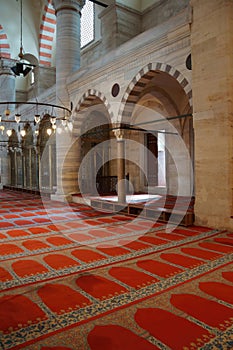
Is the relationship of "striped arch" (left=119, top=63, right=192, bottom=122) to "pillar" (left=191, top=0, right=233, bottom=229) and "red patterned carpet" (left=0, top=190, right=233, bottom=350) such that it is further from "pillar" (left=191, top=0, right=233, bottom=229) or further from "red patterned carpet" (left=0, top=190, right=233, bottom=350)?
"red patterned carpet" (left=0, top=190, right=233, bottom=350)

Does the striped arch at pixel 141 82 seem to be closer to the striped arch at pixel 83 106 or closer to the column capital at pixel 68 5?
the striped arch at pixel 83 106

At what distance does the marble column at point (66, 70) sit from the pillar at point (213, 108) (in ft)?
18.1

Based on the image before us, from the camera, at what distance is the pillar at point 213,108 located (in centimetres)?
529

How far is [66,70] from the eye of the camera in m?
10.3

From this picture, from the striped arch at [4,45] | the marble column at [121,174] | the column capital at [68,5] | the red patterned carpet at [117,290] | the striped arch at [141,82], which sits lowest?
the red patterned carpet at [117,290]

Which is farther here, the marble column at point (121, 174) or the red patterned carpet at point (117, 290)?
the marble column at point (121, 174)

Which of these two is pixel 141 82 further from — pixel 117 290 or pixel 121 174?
pixel 117 290

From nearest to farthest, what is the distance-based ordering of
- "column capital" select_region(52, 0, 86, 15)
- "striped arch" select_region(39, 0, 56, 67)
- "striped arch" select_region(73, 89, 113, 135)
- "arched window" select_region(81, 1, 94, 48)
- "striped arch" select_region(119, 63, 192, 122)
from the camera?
"striped arch" select_region(119, 63, 192, 122) → "striped arch" select_region(73, 89, 113, 135) → "column capital" select_region(52, 0, 86, 15) → "arched window" select_region(81, 1, 94, 48) → "striped arch" select_region(39, 0, 56, 67)

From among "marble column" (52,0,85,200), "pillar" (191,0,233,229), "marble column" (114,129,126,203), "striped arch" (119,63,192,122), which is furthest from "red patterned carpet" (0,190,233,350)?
"marble column" (52,0,85,200)

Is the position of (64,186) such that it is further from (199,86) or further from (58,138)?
(199,86)

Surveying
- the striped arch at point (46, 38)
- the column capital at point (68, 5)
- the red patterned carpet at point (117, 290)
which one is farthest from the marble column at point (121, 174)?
the striped arch at point (46, 38)

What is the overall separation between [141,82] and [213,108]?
269 cm

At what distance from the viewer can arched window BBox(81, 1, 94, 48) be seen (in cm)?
1338

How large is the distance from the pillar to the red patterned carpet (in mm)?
600
